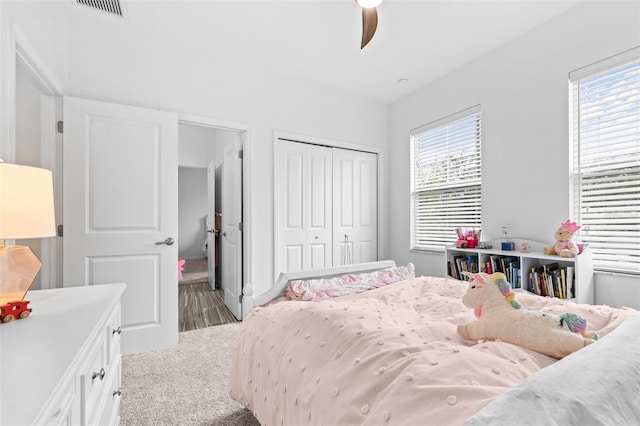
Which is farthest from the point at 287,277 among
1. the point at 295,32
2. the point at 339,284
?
the point at 295,32

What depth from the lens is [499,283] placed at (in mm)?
1155

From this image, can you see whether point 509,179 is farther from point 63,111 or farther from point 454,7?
point 63,111

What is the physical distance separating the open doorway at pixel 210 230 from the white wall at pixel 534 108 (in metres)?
Answer: 2.50

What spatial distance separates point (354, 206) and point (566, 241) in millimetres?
2261

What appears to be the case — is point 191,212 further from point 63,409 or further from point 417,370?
point 417,370

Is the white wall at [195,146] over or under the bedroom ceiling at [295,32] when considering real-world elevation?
under

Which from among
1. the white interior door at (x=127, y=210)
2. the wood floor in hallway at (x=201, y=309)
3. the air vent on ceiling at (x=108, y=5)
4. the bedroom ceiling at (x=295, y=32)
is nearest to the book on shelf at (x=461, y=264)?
the bedroom ceiling at (x=295, y=32)

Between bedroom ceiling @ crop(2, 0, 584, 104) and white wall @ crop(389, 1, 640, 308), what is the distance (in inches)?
6.9

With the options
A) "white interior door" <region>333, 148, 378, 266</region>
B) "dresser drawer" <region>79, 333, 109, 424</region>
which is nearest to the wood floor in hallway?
"white interior door" <region>333, 148, 378, 266</region>

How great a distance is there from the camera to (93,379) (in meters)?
1.03

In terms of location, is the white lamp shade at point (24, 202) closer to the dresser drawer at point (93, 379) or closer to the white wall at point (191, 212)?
the dresser drawer at point (93, 379)

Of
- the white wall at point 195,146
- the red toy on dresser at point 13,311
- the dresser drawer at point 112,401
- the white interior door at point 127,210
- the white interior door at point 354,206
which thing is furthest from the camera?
the white wall at point 195,146

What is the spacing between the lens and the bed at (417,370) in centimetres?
61

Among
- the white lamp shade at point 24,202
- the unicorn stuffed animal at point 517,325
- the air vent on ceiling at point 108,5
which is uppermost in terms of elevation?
the air vent on ceiling at point 108,5
